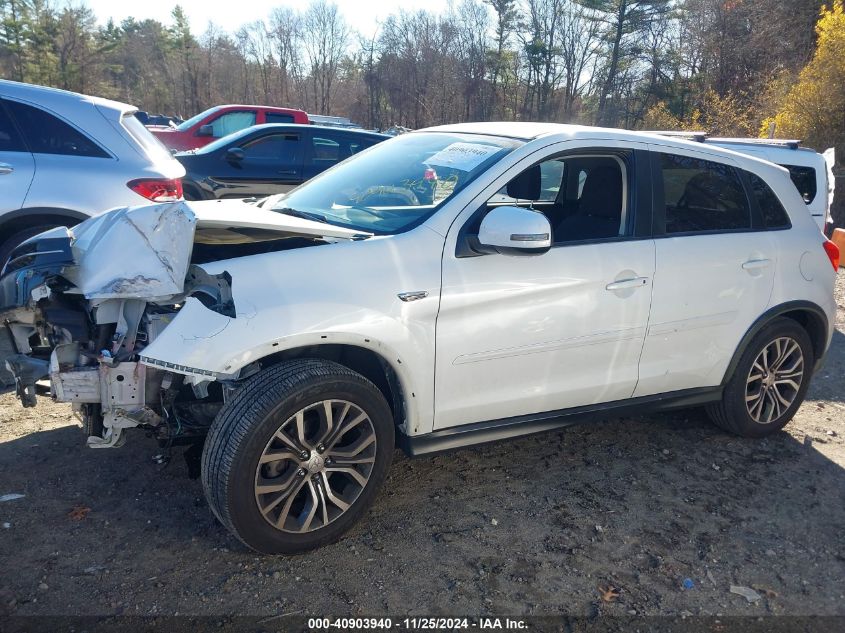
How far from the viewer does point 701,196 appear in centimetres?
392

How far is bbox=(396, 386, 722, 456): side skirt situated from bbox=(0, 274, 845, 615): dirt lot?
37cm

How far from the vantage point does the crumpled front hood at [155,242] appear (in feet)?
9.09

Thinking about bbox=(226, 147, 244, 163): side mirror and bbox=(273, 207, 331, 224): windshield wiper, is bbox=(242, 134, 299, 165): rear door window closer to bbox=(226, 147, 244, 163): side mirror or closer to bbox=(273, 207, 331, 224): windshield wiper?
bbox=(226, 147, 244, 163): side mirror

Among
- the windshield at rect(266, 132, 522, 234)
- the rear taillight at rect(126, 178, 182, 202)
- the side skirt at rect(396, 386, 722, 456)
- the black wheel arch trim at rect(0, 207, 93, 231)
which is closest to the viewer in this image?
the side skirt at rect(396, 386, 722, 456)

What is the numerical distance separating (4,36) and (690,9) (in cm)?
4246

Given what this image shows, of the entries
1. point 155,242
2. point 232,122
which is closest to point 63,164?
point 155,242

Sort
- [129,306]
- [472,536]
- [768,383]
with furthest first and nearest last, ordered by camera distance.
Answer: [768,383], [472,536], [129,306]

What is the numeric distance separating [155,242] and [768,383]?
3.77 metres

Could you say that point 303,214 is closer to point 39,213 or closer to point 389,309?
point 389,309

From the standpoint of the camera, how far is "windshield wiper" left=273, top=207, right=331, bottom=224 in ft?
11.4

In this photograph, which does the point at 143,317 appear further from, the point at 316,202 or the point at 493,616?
the point at 493,616

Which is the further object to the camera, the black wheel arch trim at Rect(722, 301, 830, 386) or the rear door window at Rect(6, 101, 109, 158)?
the rear door window at Rect(6, 101, 109, 158)

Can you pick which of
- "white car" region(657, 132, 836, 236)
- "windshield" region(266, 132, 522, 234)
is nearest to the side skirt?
"windshield" region(266, 132, 522, 234)

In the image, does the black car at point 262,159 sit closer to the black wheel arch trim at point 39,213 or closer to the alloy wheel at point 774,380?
the black wheel arch trim at point 39,213
